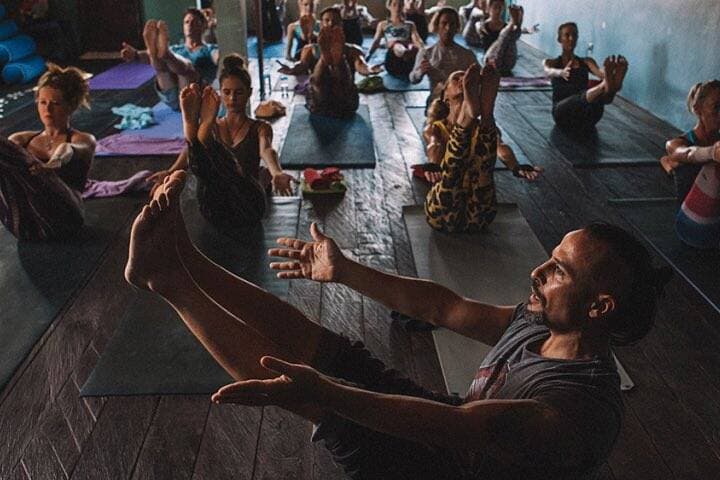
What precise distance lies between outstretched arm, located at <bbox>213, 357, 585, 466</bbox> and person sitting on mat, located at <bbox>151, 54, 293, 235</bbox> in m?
2.00

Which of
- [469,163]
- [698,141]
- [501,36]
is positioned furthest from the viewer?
[501,36]

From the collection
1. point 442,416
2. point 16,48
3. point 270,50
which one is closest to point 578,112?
point 442,416

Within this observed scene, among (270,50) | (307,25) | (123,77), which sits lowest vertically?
(270,50)

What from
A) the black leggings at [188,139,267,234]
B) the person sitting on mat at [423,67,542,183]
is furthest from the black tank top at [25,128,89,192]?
the person sitting on mat at [423,67,542,183]

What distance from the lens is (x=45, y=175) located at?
121 inches

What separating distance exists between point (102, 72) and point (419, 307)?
21.7 ft

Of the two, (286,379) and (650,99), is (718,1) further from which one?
(286,379)

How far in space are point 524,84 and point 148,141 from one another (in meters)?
3.73

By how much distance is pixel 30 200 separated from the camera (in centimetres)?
307

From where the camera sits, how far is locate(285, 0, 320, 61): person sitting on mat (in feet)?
21.5

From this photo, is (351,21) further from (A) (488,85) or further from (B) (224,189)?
(A) (488,85)

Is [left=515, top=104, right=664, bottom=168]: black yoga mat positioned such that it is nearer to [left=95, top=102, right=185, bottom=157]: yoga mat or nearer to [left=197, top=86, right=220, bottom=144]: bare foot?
[left=197, top=86, right=220, bottom=144]: bare foot

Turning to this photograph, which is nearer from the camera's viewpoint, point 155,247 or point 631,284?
point 631,284

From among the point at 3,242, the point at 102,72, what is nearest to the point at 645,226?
the point at 3,242
